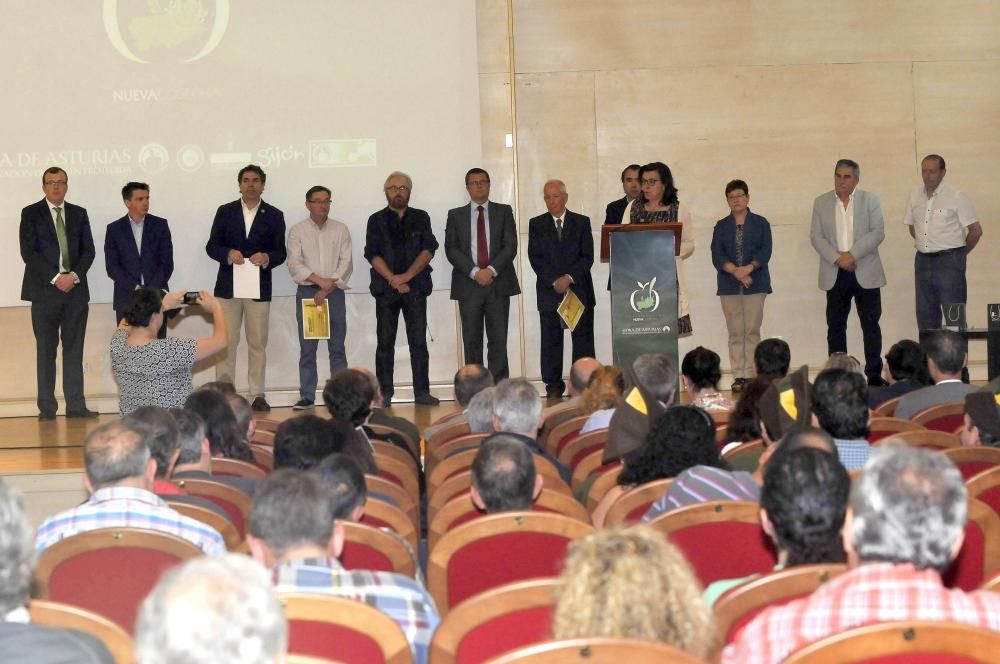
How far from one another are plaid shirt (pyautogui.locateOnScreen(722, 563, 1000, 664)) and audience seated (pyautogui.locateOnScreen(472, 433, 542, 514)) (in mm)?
1198

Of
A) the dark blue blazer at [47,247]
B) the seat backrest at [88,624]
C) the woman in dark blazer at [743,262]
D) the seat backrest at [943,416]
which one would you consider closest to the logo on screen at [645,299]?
the woman in dark blazer at [743,262]

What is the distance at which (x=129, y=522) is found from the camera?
313cm

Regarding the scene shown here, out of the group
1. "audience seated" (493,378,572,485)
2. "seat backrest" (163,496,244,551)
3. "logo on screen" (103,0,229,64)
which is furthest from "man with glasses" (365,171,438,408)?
"seat backrest" (163,496,244,551)

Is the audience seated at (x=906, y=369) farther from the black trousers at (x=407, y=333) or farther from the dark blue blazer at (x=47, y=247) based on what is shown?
the dark blue blazer at (x=47, y=247)

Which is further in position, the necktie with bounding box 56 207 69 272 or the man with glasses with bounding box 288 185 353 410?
the man with glasses with bounding box 288 185 353 410

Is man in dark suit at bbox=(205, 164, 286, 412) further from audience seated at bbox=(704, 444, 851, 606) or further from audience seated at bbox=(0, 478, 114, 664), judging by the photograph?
audience seated at bbox=(0, 478, 114, 664)

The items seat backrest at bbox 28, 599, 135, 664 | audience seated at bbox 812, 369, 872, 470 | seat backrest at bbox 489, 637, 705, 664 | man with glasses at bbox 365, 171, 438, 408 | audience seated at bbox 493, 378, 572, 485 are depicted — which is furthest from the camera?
man with glasses at bbox 365, 171, 438, 408

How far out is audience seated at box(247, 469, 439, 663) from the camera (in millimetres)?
2572

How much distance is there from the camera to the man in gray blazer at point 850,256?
9227mm

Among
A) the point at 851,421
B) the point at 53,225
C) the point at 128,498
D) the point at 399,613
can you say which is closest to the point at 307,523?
the point at 399,613

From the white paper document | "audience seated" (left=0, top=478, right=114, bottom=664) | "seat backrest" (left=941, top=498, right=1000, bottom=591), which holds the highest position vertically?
the white paper document

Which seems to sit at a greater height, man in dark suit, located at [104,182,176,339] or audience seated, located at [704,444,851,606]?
man in dark suit, located at [104,182,176,339]

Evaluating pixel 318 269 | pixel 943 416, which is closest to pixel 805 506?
pixel 943 416

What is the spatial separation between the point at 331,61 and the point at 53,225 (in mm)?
2409
